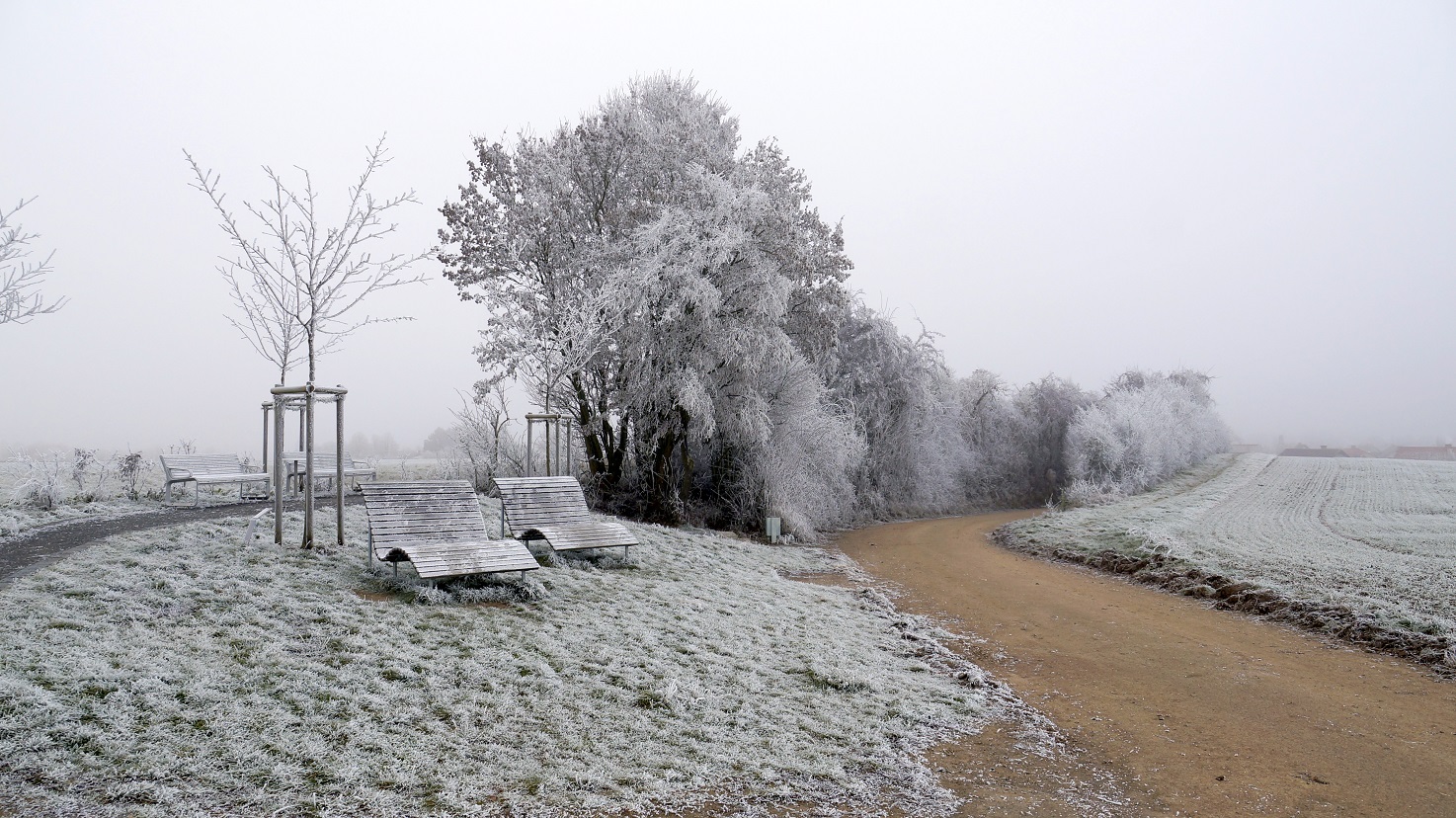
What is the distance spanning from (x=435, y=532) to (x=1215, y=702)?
7.29 metres

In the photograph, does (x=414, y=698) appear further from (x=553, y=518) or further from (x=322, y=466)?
(x=322, y=466)

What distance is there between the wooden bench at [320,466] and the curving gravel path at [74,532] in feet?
3.07

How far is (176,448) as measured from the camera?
52.4 ft

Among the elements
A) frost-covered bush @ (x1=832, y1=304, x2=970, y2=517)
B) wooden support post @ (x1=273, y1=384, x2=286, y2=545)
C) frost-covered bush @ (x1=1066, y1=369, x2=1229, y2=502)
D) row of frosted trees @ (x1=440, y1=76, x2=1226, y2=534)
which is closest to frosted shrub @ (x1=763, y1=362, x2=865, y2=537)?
row of frosted trees @ (x1=440, y1=76, x2=1226, y2=534)

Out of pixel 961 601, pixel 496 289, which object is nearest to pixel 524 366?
pixel 496 289

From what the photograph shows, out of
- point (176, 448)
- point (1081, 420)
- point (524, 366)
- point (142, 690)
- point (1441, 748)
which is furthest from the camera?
point (1081, 420)

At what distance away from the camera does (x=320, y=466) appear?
16.1 meters

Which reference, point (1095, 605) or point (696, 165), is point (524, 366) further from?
point (1095, 605)

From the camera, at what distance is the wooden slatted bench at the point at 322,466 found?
13.1 metres

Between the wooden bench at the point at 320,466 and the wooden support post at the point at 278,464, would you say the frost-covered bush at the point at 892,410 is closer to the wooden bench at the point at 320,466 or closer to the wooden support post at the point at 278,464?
the wooden bench at the point at 320,466

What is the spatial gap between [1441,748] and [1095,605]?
15.9 ft

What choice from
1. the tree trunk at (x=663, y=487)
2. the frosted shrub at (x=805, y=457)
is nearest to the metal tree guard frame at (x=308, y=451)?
the tree trunk at (x=663, y=487)

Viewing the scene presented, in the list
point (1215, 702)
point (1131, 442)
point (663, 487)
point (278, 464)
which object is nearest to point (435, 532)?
point (278, 464)

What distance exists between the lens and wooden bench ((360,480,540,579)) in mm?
7152
